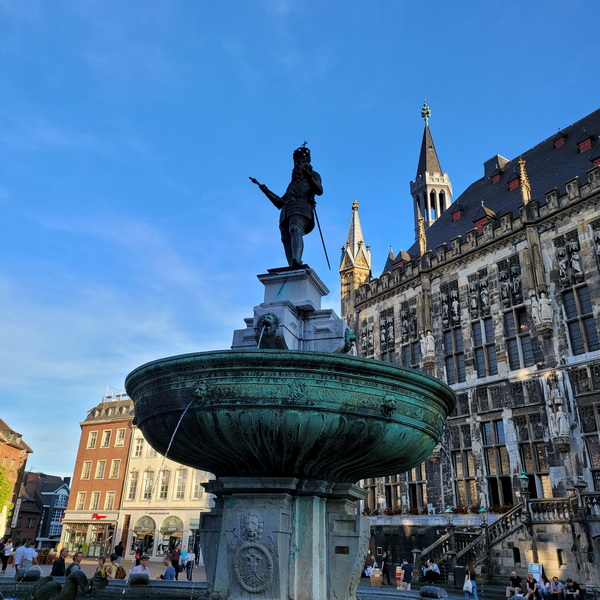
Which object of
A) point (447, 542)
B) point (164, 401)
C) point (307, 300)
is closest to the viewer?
point (164, 401)

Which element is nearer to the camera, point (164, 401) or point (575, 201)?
point (164, 401)

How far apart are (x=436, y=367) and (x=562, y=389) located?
674 centimetres

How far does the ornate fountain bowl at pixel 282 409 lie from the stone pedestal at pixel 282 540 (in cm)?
30

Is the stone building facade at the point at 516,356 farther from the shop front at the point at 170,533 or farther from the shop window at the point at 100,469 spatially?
the shop window at the point at 100,469

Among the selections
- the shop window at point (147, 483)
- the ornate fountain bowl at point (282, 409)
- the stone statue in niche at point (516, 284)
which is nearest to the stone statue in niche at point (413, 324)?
the stone statue in niche at point (516, 284)

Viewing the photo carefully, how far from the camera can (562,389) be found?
2102 centimetres

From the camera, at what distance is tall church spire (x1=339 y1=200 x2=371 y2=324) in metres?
34.4

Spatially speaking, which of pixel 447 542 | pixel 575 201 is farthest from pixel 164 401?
pixel 575 201

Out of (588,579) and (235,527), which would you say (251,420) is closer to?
(235,527)

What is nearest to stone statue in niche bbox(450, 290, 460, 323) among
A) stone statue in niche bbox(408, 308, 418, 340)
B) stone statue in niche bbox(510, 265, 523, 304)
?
stone statue in niche bbox(408, 308, 418, 340)

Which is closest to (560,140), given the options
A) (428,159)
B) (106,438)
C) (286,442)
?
(428,159)

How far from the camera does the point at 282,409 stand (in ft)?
14.8

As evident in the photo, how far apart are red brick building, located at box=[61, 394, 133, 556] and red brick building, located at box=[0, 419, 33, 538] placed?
292 inches

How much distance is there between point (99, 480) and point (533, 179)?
134ft
